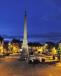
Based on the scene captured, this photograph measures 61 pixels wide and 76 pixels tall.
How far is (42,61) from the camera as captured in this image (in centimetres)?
6431

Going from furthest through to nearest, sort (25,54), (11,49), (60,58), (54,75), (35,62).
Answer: (11,49), (25,54), (60,58), (35,62), (54,75)

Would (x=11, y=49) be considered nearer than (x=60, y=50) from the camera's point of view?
No

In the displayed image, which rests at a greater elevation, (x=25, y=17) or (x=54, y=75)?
(x=25, y=17)

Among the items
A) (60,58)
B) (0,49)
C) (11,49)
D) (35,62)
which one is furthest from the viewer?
(11,49)

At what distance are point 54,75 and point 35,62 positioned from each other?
2781 cm

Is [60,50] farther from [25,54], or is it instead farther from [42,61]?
[25,54]

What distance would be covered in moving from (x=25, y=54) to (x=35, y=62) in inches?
1171

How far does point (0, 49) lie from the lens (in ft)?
426

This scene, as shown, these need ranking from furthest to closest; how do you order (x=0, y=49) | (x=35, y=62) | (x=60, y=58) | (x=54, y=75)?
(x=0, y=49), (x=60, y=58), (x=35, y=62), (x=54, y=75)

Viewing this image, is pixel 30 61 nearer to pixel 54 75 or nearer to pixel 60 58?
pixel 60 58

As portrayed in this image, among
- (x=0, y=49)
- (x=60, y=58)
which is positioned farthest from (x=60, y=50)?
(x=0, y=49)

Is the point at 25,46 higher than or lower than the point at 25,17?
lower

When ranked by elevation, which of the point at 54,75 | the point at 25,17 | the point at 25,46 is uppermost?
the point at 25,17

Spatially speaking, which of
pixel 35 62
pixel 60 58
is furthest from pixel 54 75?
pixel 60 58
